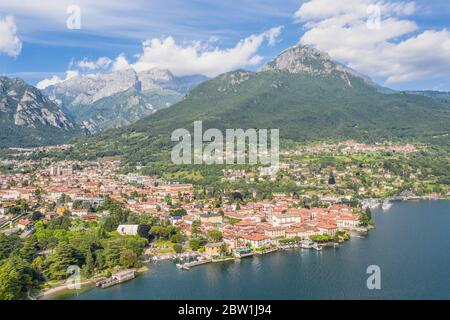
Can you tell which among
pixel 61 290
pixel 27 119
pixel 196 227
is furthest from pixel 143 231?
pixel 27 119

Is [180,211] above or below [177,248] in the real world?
above

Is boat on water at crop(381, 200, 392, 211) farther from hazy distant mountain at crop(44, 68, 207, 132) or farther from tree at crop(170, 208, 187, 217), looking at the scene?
hazy distant mountain at crop(44, 68, 207, 132)

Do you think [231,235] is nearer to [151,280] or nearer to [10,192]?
[151,280]

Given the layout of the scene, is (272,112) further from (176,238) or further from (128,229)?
(176,238)

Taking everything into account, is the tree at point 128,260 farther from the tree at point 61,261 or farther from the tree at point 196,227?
the tree at point 196,227

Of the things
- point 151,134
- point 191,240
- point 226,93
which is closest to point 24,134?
point 151,134

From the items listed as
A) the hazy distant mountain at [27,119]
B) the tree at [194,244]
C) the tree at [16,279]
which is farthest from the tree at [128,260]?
the hazy distant mountain at [27,119]
